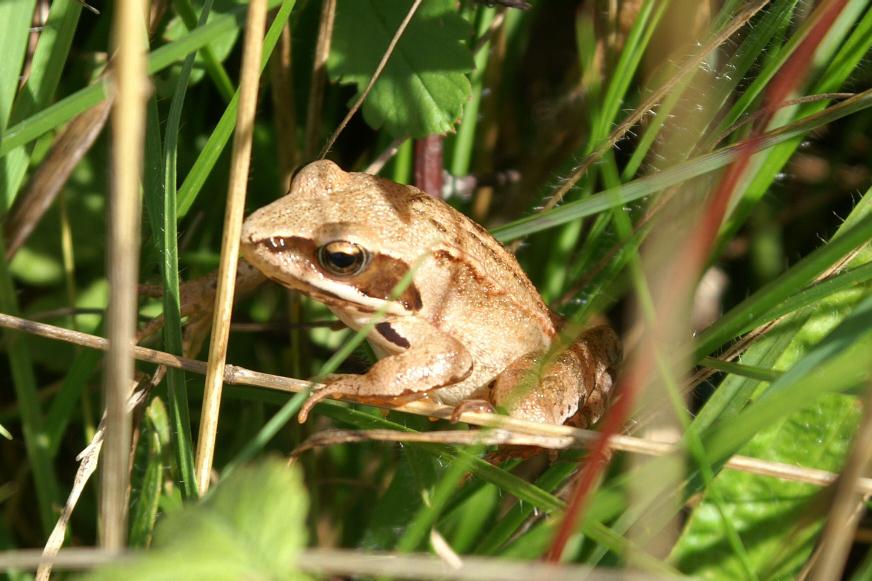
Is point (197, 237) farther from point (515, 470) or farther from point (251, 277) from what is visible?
point (515, 470)

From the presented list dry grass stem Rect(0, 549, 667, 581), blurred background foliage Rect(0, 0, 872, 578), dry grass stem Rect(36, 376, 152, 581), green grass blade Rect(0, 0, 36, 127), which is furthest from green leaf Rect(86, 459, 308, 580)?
green grass blade Rect(0, 0, 36, 127)

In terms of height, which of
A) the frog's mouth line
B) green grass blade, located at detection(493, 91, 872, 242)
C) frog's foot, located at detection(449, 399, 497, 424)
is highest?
green grass blade, located at detection(493, 91, 872, 242)

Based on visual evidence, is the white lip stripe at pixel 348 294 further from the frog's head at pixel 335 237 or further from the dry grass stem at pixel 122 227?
the dry grass stem at pixel 122 227

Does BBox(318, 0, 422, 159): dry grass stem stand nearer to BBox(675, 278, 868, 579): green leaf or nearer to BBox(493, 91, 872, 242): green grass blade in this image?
BBox(493, 91, 872, 242): green grass blade

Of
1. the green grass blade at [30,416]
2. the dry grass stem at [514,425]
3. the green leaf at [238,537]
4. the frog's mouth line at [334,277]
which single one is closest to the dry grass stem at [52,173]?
the green grass blade at [30,416]

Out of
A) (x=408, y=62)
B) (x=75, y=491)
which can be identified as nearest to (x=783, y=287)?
(x=408, y=62)

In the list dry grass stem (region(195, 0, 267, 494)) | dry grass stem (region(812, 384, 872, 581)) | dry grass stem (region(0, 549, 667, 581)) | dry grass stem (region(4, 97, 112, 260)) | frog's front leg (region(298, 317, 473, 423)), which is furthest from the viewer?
dry grass stem (region(4, 97, 112, 260))

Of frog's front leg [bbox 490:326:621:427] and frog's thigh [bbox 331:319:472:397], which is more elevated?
frog's thigh [bbox 331:319:472:397]
